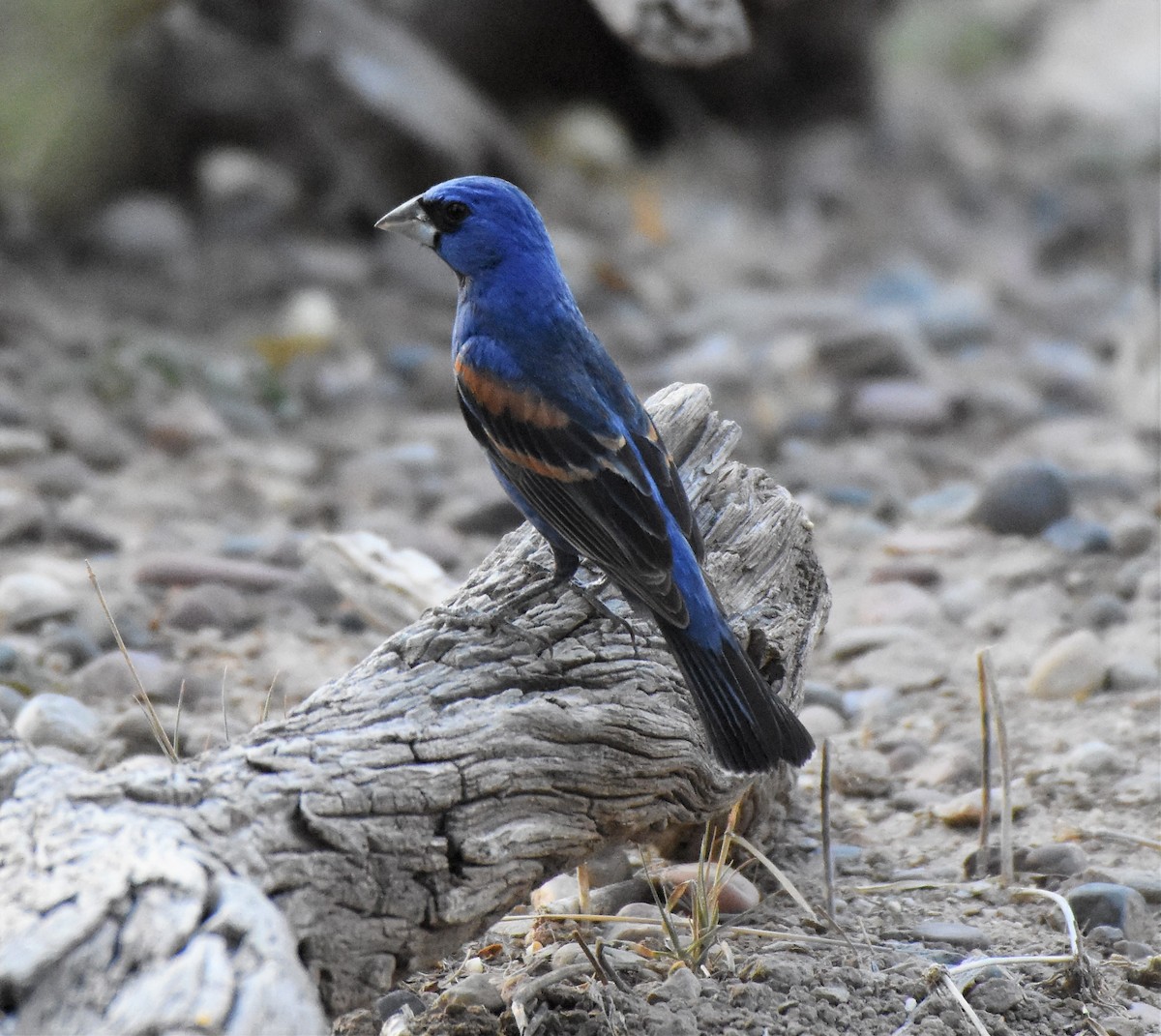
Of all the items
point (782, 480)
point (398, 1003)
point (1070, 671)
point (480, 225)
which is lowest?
point (1070, 671)

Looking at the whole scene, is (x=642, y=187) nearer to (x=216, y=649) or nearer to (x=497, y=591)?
(x=216, y=649)

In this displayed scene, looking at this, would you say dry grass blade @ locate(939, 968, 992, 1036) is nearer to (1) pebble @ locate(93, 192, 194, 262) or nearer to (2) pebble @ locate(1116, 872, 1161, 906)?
(2) pebble @ locate(1116, 872, 1161, 906)

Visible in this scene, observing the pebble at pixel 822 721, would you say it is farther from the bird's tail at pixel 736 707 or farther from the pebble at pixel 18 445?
the pebble at pixel 18 445

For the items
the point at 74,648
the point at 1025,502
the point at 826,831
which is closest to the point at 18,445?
the point at 74,648

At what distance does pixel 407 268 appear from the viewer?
7469 millimetres

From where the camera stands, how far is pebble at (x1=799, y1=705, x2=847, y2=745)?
3850mm

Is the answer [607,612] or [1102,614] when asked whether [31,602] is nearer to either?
[607,612]

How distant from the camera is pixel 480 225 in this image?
347cm

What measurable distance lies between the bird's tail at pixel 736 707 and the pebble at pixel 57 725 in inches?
60.8

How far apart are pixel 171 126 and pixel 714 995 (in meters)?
6.17

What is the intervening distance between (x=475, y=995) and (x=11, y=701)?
1.72 meters

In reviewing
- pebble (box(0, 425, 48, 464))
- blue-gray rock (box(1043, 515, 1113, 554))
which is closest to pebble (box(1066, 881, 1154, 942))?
blue-gray rock (box(1043, 515, 1113, 554))

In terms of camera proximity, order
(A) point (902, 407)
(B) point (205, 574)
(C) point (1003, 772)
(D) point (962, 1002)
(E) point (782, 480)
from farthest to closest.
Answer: (A) point (902, 407) → (E) point (782, 480) → (B) point (205, 574) → (C) point (1003, 772) → (D) point (962, 1002)

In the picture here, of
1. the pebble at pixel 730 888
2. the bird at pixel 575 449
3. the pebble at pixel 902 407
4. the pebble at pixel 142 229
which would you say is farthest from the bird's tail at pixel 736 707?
the pebble at pixel 142 229
